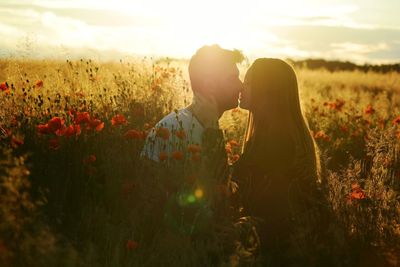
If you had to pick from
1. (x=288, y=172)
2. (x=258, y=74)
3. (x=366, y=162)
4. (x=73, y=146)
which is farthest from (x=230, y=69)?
(x=366, y=162)

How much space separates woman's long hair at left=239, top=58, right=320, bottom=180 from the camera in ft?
13.7

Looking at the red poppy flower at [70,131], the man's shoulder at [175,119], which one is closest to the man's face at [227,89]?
the man's shoulder at [175,119]

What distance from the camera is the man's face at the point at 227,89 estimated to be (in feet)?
15.3

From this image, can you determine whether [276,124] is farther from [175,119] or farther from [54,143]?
[54,143]

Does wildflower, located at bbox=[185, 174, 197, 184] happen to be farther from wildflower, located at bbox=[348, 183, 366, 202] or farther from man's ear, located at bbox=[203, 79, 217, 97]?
man's ear, located at bbox=[203, 79, 217, 97]

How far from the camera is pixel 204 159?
3684 mm

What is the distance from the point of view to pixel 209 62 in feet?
15.7

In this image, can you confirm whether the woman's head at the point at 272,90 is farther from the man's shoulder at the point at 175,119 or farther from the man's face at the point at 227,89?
the man's shoulder at the point at 175,119

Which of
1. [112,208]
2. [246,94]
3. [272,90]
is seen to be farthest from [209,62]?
[112,208]

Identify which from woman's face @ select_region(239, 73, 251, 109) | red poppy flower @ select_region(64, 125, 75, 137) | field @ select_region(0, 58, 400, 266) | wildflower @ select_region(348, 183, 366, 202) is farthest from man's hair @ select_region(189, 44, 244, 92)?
wildflower @ select_region(348, 183, 366, 202)

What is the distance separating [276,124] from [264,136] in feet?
0.46

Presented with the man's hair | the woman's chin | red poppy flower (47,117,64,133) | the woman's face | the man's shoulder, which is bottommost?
the man's shoulder

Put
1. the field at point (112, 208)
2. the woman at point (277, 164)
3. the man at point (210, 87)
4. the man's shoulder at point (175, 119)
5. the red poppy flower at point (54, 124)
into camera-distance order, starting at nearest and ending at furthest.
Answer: the field at point (112, 208)
the red poppy flower at point (54, 124)
the woman at point (277, 164)
the man's shoulder at point (175, 119)
the man at point (210, 87)

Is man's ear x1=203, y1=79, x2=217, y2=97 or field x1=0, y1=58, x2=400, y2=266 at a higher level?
man's ear x1=203, y1=79, x2=217, y2=97
